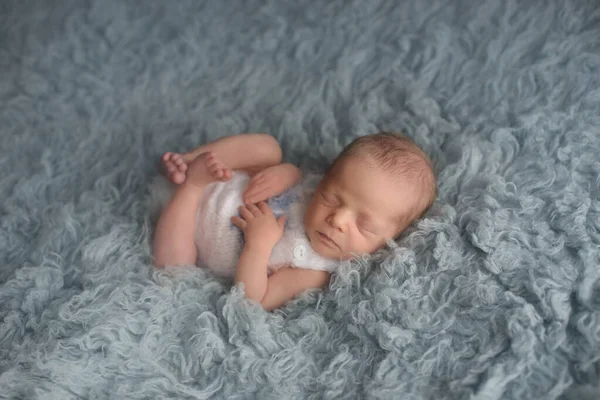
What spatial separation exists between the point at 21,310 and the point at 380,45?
0.94 m

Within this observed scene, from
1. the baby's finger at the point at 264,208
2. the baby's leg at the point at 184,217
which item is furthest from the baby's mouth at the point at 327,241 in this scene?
the baby's leg at the point at 184,217

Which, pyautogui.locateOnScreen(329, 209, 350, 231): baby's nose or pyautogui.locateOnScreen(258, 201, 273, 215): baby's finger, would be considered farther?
pyautogui.locateOnScreen(258, 201, 273, 215): baby's finger

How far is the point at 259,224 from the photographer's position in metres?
1.27

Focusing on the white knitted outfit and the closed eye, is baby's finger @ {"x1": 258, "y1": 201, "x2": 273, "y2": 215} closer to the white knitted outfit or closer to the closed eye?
the white knitted outfit

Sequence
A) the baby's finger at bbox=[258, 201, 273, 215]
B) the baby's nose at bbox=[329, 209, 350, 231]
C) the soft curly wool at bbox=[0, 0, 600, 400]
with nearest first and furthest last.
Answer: the soft curly wool at bbox=[0, 0, 600, 400] → the baby's nose at bbox=[329, 209, 350, 231] → the baby's finger at bbox=[258, 201, 273, 215]

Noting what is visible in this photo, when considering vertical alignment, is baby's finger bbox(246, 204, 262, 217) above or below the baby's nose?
below

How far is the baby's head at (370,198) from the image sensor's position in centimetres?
120

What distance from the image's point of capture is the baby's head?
47.3 inches

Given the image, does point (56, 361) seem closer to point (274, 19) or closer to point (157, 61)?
point (157, 61)

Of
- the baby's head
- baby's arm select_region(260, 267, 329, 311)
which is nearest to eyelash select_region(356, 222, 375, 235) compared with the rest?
the baby's head

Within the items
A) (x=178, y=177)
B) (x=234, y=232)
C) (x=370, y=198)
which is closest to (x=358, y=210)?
(x=370, y=198)

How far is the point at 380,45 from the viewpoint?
1.51 m

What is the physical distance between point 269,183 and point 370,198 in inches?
9.0

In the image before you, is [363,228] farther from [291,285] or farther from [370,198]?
[291,285]
